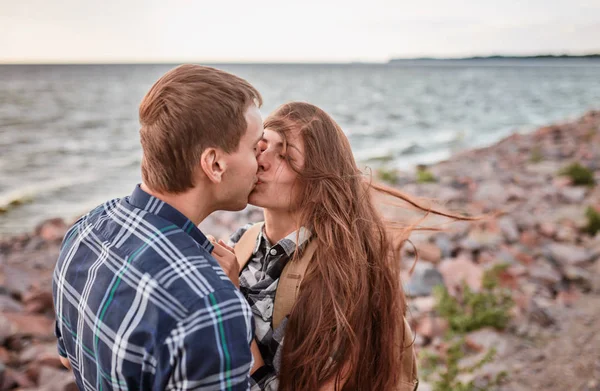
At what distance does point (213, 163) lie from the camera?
176 centimetres

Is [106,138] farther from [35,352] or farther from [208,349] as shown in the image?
[208,349]

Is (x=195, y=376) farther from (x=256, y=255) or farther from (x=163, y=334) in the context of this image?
(x=256, y=255)

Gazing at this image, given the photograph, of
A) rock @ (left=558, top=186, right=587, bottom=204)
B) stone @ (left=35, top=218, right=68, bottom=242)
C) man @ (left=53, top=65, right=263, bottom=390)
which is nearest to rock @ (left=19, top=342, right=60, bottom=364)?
man @ (left=53, top=65, right=263, bottom=390)

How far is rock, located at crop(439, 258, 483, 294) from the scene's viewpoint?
5508mm

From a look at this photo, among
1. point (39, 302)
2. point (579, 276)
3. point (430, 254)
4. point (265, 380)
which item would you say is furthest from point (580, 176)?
point (265, 380)

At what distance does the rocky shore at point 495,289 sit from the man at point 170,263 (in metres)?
2.37

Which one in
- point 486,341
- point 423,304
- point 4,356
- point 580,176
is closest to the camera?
point 4,356

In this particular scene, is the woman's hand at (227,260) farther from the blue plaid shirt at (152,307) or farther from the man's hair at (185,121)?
the man's hair at (185,121)

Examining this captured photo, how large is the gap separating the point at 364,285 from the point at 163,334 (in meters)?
1.02

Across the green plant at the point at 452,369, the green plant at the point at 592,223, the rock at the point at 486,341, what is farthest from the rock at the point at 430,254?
the green plant at the point at 592,223

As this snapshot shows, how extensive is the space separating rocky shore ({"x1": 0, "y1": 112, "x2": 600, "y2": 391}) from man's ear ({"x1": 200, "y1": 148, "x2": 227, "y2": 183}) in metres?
2.38

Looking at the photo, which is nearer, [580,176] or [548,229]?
[548,229]

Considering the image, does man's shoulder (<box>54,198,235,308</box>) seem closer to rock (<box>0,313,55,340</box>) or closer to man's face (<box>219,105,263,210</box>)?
man's face (<box>219,105,263,210</box>)

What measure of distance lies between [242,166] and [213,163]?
0.40 ft
